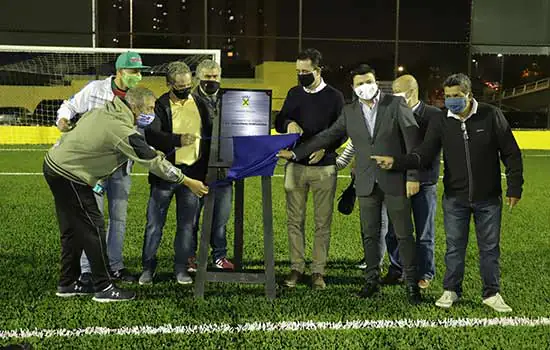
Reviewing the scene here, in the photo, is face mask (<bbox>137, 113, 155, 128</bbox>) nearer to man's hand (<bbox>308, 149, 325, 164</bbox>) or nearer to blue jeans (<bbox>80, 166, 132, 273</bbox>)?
blue jeans (<bbox>80, 166, 132, 273</bbox>)

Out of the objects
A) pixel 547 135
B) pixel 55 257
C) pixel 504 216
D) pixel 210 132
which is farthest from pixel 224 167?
pixel 547 135

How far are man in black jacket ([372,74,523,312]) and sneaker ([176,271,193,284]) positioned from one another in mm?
1868

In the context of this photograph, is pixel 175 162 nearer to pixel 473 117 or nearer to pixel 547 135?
pixel 473 117

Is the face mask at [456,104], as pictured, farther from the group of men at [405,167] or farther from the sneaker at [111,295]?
the sneaker at [111,295]

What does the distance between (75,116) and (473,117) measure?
3.02m

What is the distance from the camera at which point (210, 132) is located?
18.3 feet

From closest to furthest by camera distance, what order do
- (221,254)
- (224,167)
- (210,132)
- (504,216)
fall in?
(224,167), (210,132), (221,254), (504,216)

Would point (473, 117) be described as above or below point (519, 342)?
above

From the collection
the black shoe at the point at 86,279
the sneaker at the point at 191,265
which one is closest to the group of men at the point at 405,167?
the sneaker at the point at 191,265

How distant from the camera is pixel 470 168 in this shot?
188 inches

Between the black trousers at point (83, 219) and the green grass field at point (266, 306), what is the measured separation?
0.27 meters

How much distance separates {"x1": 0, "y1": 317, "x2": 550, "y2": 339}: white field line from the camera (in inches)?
172

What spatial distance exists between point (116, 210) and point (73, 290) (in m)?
0.73

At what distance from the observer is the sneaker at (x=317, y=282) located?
17.9 feet
